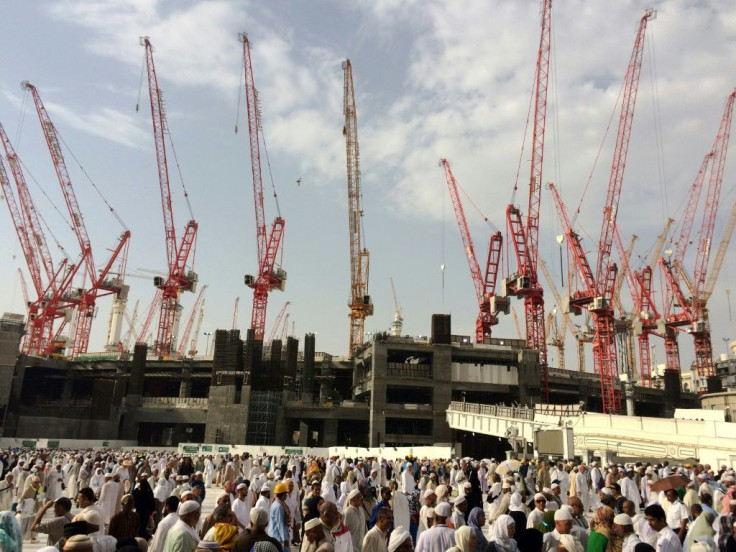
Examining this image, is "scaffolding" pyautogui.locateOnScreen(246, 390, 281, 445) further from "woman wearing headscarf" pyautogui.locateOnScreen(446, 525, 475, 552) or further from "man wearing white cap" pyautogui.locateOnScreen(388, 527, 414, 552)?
"man wearing white cap" pyautogui.locateOnScreen(388, 527, 414, 552)

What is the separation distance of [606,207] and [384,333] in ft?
128

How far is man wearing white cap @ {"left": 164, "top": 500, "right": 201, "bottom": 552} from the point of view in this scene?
636 cm

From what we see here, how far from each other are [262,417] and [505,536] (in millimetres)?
63561

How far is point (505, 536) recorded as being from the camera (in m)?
6.79

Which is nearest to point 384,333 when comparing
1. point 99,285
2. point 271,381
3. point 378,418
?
point 378,418

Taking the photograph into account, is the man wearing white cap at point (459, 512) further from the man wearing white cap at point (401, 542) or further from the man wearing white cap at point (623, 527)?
the man wearing white cap at point (401, 542)

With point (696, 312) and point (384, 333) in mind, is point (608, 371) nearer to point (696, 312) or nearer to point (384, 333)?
point (384, 333)

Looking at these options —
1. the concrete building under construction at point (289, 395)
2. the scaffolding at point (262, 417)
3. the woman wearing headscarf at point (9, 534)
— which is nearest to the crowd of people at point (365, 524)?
the woman wearing headscarf at point (9, 534)

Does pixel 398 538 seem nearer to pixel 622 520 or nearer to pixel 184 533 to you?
pixel 184 533

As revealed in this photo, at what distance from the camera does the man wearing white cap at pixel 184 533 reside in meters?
6.36

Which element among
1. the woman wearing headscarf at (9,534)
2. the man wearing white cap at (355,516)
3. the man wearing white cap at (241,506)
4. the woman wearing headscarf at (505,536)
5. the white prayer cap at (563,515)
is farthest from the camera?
the man wearing white cap at (241,506)

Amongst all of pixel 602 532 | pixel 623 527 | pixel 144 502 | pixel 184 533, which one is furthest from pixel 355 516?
pixel 144 502

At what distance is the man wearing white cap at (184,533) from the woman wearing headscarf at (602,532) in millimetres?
4791

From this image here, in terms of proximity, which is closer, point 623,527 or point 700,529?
point 623,527
